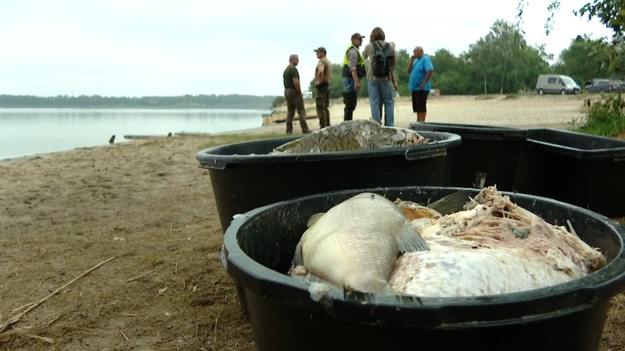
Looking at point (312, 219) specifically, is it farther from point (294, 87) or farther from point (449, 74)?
point (449, 74)

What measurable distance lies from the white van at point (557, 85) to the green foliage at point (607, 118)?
127 ft

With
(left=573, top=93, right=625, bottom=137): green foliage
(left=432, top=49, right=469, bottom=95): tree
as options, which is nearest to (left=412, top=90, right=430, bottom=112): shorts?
(left=573, top=93, right=625, bottom=137): green foliage

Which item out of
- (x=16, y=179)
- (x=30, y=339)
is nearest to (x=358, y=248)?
(x=30, y=339)

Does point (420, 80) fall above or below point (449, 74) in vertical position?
below

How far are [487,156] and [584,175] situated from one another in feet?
2.60

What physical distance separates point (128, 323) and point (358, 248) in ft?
5.96

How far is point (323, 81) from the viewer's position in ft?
42.7

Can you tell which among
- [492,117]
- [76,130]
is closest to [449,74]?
[76,130]

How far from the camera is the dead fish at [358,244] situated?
155cm

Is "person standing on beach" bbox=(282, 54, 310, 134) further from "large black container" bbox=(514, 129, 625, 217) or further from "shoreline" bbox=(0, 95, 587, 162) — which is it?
"large black container" bbox=(514, 129, 625, 217)

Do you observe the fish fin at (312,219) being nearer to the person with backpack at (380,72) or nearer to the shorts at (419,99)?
the person with backpack at (380,72)

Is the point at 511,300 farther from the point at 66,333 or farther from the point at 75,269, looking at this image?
the point at 75,269

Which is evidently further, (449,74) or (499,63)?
(449,74)

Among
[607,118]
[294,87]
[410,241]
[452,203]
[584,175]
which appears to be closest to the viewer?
[410,241]
